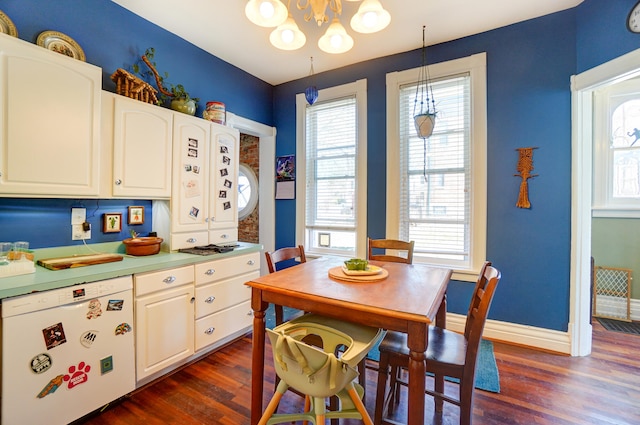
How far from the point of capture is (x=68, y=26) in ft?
6.62

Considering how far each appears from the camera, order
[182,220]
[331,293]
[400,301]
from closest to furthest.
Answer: [400,301] → [331,293] → [182,220]

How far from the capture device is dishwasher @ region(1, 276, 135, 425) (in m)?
1.38

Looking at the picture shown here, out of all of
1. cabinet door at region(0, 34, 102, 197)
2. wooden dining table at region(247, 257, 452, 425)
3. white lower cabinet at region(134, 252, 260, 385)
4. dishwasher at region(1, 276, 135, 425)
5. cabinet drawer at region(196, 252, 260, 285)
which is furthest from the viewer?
cabinet drawer at region(196, 252, 260, 285)

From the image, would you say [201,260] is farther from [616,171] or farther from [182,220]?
[616,171]

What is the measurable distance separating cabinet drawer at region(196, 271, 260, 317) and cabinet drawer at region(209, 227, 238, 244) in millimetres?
431

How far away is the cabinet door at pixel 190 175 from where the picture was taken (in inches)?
94.8

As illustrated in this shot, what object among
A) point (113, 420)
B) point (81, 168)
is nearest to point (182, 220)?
point (81, 168)

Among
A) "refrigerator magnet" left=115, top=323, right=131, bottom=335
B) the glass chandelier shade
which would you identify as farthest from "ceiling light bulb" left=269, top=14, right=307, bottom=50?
"refrigerator magnet" left=115, top=323, right=131, bottom=335

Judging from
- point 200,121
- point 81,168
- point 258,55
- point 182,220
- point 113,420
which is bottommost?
point 113,420

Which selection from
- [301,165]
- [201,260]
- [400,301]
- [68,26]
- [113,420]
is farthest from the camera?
[301,165]

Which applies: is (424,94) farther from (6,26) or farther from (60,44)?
(6,26)

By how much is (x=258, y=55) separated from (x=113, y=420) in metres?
3.33

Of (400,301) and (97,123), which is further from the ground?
(97,123)

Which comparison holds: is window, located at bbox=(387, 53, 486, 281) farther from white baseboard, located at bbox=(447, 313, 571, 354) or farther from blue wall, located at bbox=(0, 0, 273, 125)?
blue wall, located at bbox=(0, 0, 273, 125)
